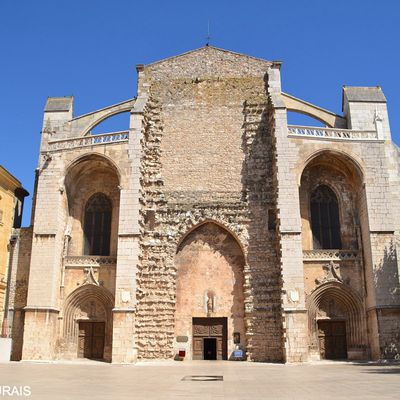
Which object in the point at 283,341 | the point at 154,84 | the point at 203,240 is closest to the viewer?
the point at 283,341

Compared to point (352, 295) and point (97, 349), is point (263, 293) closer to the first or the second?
point (352, 295)

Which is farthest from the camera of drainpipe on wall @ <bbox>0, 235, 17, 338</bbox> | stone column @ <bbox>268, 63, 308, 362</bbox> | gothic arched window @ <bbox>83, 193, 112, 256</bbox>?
gothic arched window @ <bbox>83, 193, 112, 256</bbox>

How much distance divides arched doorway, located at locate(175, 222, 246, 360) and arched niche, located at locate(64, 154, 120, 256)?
11.3 ft

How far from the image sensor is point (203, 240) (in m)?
22.1

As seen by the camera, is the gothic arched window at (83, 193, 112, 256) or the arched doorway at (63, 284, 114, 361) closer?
the arched doorway at (63, 284, 114, 361)

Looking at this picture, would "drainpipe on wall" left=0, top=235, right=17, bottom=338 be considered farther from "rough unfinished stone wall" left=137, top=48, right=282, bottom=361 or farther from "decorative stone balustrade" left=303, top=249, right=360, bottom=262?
"decorative stone balustrade" left=303, top=249, right=360, bottom=262

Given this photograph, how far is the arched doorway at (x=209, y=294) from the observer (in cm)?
2102

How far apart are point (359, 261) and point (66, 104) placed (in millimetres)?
16014

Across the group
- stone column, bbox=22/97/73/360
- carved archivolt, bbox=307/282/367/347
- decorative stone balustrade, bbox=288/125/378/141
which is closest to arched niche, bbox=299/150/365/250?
decorative stone balustrade, bbox=288/125/378/141

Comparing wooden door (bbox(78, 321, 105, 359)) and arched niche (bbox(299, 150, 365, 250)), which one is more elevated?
arched niche (bbox(299, 150, 365, 250))

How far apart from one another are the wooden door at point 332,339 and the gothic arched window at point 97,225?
989cm

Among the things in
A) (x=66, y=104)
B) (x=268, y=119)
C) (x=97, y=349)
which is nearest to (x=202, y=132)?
(x=268, y=119)

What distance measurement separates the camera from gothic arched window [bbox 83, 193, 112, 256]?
2247 centimetres

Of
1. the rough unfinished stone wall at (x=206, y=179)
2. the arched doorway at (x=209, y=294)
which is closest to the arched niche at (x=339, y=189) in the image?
the rough unfinished stone wall at (x=206, y=179)
